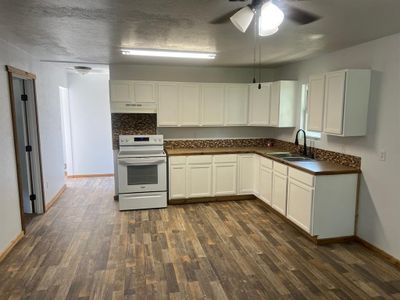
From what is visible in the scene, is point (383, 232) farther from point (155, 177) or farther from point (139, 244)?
point (155, 177)

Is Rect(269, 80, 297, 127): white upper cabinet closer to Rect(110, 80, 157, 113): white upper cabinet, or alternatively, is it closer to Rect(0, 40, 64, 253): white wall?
Rect(110, 80, 157, 113): white upper cabinet

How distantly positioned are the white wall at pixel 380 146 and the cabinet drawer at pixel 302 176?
2.10 ft

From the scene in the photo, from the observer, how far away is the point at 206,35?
9.48 ft

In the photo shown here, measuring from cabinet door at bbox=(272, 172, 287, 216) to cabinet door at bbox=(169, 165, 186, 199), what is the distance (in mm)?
1497

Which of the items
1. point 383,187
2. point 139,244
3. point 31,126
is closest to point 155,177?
point 139,244

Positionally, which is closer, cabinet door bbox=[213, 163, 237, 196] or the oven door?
the oven door

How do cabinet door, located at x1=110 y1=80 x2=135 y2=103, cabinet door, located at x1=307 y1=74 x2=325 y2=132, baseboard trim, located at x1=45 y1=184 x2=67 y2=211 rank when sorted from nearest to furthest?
cabinet door, located at x1=307 y1=74 x2=325 y2=132
baseboard trim, located at x1=45 y1=184 x2=67 y2=211
cabinet door, located at x1=110 y1=80 x2=135 y2=103

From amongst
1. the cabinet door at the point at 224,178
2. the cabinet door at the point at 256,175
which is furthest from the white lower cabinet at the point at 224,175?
the cabinet door at the point at 256,175

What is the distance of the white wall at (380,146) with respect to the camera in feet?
9.84

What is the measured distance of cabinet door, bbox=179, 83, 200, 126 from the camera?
497cm

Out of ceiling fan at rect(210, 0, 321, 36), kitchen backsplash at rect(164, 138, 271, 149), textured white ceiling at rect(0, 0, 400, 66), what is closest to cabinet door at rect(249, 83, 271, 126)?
kitchen backsplash at rect(164, 138, 271, 149)

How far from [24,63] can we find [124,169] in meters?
2.02

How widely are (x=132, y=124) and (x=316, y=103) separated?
3.10m

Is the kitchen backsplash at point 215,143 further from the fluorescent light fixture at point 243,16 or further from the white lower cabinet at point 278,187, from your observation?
the fluorescent light fixture at point 243,16
